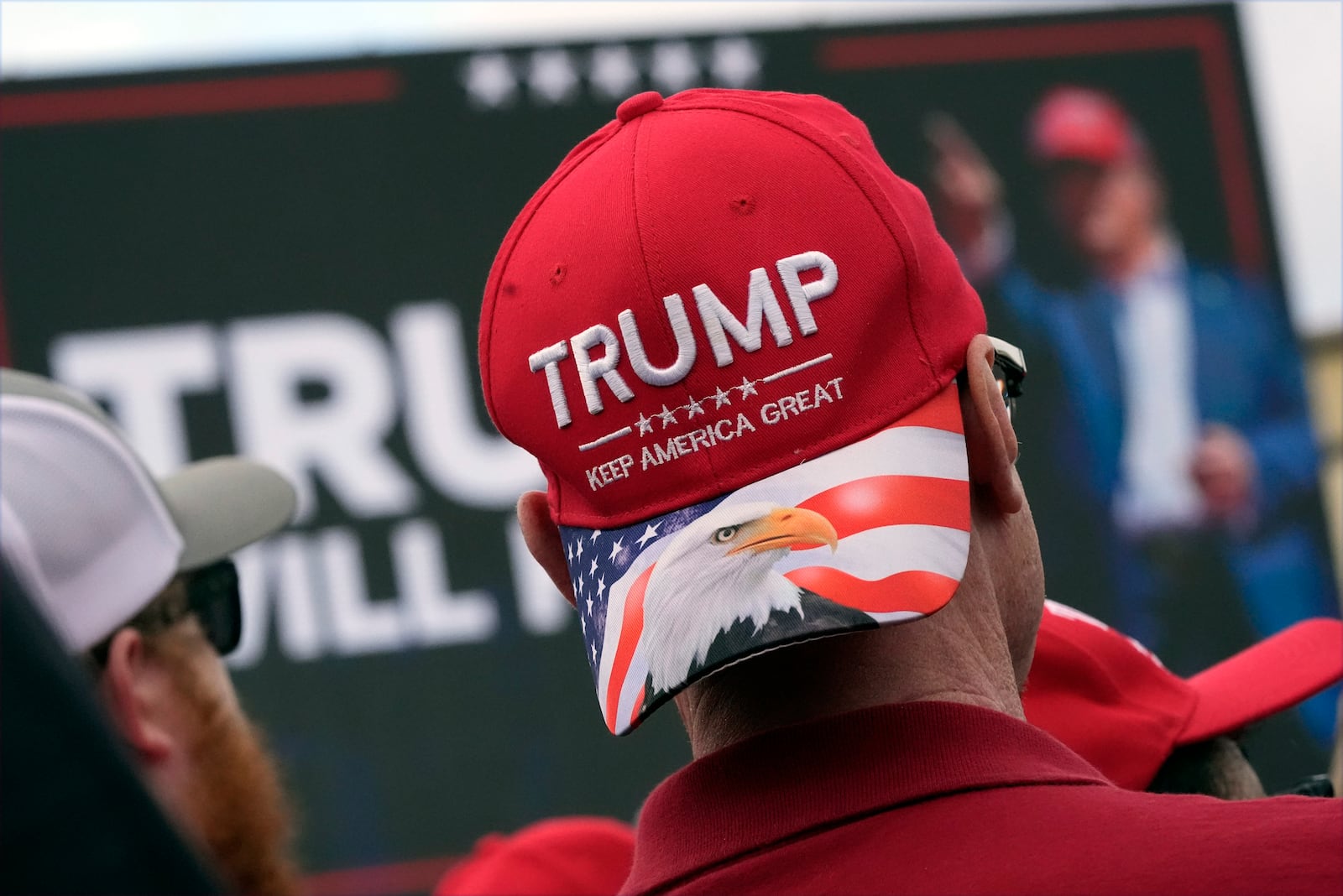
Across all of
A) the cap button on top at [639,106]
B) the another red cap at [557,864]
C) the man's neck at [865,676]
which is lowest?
the another red cap at [557,864]

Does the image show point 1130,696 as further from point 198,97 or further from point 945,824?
point 198,97

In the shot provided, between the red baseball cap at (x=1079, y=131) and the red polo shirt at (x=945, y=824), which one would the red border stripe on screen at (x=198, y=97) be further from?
the red polo shirt at (x=945, y=824)

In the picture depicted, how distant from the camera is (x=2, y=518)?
27.9 inches

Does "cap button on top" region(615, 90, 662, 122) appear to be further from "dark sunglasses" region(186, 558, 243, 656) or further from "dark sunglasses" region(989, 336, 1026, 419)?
"dark sunglasses" region(186, 558, 243, 656)

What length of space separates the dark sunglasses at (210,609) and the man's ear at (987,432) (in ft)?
2.05

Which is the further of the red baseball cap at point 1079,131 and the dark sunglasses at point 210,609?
the red baseball cap at point 1079,131

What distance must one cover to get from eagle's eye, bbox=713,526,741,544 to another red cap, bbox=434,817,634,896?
106cm

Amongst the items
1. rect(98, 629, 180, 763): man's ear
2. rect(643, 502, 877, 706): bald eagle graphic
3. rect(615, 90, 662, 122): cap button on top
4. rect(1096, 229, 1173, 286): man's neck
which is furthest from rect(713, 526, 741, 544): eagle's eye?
rect(1096, 229, 1173, 286): man's neck

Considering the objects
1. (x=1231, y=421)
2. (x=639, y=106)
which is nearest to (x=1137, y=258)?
(x=1231, y=421)

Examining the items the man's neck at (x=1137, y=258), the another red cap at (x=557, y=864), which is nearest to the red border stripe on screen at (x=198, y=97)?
the man's neck at (x=1137, y=258)

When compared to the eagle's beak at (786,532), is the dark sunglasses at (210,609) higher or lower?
lower

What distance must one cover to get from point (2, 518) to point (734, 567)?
399mm

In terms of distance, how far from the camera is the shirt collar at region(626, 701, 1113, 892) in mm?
862

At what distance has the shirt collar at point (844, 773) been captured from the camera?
862 millimetres
